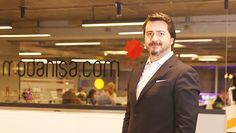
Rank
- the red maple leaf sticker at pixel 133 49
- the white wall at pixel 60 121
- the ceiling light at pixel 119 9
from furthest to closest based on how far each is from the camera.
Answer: the ceiling light at pixel 119 9 < the red maple leaf sticker at pixel 133 49 < the white wall at pixel 60 121

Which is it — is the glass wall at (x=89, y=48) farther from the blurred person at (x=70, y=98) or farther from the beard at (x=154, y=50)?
the beard at (x=154, y=50)

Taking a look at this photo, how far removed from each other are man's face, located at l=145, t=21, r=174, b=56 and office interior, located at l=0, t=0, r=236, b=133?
2.36 m

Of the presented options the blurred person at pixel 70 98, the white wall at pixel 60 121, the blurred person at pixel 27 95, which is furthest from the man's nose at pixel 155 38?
the blurred person at pixel 27 95

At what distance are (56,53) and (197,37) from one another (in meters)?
1.70

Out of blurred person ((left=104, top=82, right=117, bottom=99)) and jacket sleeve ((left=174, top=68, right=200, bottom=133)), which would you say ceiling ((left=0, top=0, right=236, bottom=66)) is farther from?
jacket sleeve ((left=174, top=68, right=200, bottom=133))

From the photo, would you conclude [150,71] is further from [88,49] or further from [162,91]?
[88,49]

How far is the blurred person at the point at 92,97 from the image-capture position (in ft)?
14.7

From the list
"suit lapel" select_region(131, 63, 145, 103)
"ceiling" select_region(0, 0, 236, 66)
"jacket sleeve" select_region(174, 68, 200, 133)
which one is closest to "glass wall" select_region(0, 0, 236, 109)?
"ceiling" select_region(0, 0, 236, 66)

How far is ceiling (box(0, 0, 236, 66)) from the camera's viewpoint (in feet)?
14.8

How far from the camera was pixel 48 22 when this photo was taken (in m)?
4.82

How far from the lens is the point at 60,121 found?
4.18 metres

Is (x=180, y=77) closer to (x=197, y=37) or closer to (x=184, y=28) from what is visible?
(x=184, y=28)

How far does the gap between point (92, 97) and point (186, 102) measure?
9.42 ft

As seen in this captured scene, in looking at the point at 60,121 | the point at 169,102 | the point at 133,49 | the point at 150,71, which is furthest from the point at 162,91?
the point at 133,49
